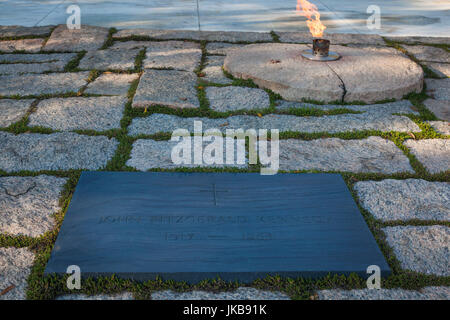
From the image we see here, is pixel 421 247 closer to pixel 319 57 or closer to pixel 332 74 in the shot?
pixel 332 74

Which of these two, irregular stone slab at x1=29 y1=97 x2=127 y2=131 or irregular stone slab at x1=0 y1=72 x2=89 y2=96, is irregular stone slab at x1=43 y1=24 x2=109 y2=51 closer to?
irregular stone slab at x1=0 y1=72 x2=89 y2=96

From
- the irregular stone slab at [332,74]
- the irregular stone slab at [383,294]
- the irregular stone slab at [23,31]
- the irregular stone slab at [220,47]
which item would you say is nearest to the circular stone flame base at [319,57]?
the irregular stone slab at [332,74]

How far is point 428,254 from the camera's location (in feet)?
5.76

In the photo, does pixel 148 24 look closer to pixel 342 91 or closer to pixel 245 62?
pixel 245 62

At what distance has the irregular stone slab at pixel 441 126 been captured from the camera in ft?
9.11

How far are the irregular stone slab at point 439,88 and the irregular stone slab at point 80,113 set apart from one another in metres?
2.21

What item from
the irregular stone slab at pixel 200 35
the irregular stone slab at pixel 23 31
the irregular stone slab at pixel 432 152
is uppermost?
the irregular stone slab at pixel 23 31

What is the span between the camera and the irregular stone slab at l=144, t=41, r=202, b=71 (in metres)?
3.79

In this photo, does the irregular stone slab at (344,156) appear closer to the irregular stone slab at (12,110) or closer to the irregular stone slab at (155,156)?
the irregular stone slab at (155,156)

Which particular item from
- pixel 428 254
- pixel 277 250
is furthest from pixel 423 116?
pixel 277 250

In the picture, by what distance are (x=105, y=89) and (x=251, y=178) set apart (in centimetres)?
162

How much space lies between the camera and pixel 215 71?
12.0ft
